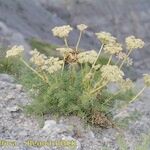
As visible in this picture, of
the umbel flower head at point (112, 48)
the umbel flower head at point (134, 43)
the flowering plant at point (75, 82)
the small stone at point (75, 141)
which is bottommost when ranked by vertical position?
the small stone at point (75, 141)

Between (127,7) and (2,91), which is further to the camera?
(127,7)

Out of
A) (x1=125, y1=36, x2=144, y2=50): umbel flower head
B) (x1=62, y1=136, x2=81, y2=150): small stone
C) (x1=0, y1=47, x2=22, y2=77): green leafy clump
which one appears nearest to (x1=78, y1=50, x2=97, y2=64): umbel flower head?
(x1=125, y1=36, x2=144, y2=50): umbel flower head

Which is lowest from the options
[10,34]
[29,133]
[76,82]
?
[29,133]

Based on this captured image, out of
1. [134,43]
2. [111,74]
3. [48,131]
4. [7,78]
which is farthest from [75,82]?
[7,78]

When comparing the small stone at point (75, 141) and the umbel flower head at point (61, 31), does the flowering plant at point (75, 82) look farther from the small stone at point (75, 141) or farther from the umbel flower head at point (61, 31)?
the small stone at point (75, 141)

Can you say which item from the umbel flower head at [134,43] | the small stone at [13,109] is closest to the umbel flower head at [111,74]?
the umbel flower head at [134,43]

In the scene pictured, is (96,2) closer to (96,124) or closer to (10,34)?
(10,34)

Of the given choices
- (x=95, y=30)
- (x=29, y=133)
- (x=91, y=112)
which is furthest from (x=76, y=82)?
(x=95, y=30)

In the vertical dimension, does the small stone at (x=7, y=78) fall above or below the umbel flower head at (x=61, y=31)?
below
